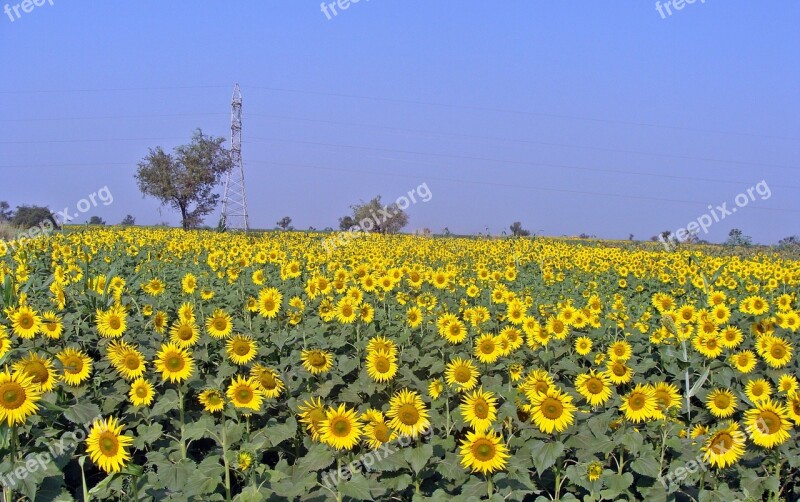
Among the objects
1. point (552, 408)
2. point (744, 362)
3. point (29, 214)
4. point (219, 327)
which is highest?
point (29, 214)

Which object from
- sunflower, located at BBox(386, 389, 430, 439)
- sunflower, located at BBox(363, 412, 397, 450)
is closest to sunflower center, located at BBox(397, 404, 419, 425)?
sunflower, located at BBox(386, 389, 430, 439)

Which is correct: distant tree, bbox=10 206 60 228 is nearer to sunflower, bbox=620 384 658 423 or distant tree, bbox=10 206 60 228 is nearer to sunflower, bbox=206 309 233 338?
sunflower, bbox=206 309 233 338

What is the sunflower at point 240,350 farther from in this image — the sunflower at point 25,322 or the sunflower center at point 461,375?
the sunflower at point 25,322

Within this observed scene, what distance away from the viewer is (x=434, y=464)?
394cm

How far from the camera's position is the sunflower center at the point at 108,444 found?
126 inches

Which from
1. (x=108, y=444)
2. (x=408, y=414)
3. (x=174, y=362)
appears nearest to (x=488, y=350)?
(x=408, y=414)

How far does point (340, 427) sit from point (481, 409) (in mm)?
828

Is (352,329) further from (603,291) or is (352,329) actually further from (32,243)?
(32,243)

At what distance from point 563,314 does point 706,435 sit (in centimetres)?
220

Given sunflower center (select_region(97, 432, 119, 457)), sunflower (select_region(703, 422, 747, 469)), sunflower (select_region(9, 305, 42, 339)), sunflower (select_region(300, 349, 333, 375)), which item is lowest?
sunflower (select_region(703, 422, 747, 469))

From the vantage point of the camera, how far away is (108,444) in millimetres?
3205

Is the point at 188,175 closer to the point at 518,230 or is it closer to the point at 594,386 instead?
the point at 518,230

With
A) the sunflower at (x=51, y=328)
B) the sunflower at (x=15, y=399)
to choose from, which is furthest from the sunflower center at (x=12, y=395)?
the sunflower at (x=51, y=328)

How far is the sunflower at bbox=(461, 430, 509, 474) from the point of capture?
3.38 m
